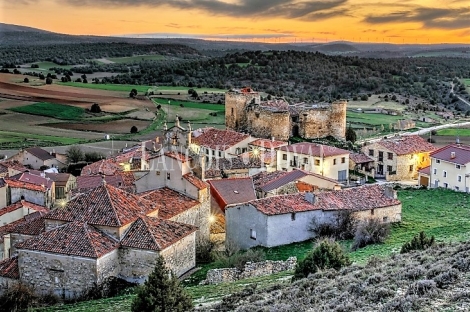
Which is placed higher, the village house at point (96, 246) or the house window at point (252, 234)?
the village house at point (96, 246)

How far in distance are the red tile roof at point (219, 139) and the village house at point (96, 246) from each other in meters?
23.0

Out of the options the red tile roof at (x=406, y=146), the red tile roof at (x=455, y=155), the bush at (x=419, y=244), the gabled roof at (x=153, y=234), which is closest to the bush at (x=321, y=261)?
Answer: the bush at (x=419, y=244)

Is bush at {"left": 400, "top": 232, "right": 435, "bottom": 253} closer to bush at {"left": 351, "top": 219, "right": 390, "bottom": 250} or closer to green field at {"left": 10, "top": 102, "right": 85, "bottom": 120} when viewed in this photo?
bush at {"left": 351, "top": 219, "right": 390, "bottom": 250}

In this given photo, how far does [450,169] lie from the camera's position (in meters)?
37.5

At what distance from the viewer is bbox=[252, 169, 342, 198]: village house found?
103 feet

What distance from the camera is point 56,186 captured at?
3594 centimetres

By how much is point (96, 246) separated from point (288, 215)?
8.81 meters

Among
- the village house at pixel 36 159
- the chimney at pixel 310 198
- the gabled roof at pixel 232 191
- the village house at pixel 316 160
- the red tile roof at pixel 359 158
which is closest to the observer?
the chimney at pixel 310 198

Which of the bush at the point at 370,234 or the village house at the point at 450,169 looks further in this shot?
the village house at the point at 450,169

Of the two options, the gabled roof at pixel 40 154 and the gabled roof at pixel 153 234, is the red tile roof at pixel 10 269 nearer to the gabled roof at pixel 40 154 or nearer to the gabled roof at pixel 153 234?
the gabled roof at pixel 153 234

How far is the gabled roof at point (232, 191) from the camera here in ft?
96.2

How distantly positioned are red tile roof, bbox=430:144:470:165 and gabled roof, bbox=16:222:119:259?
79.8ft

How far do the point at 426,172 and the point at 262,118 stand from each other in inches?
574

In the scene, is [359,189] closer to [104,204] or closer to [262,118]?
[104,204]
